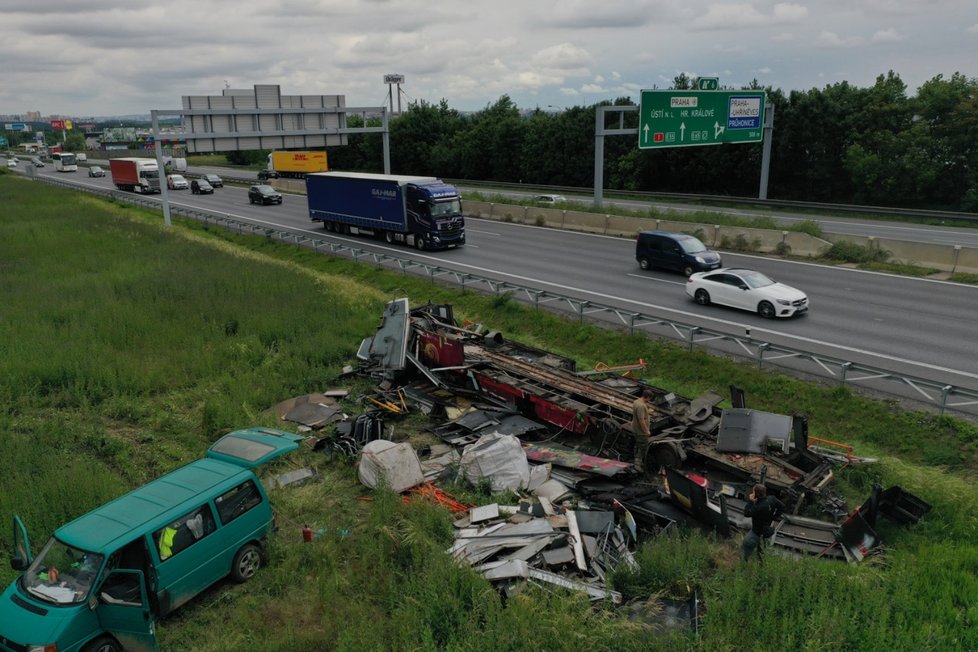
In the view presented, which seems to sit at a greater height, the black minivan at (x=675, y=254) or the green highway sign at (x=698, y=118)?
the green highway sign at (x=698, y=118)

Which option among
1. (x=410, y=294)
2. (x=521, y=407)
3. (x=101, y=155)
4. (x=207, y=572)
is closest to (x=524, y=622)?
(x=207, y=572)

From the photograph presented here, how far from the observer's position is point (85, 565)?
7949mm

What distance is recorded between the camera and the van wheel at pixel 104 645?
7.82 metres

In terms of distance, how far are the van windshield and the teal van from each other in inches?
0.5

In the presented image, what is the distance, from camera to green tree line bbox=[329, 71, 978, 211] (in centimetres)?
4366

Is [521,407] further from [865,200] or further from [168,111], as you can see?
[865,200]

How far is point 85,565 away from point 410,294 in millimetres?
18412

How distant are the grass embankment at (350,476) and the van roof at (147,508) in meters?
1.33

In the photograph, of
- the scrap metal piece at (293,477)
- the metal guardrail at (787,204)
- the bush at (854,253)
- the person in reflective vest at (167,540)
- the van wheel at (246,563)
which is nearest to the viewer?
the person in reflective vest at (167,540)

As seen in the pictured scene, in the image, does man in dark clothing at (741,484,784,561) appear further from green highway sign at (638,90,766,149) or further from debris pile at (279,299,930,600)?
green highway sign at (638,90,766,149)

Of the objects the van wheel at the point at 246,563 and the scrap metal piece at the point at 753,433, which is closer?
the van wheel at the point at 246,563

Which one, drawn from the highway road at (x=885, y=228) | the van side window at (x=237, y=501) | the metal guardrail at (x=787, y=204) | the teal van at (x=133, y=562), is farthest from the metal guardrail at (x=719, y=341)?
the metal guardrail at (x=787, y=204)

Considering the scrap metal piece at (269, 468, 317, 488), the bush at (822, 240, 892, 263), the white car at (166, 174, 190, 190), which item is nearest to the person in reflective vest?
the scrap metal piece at (269, 468, 317, 488)

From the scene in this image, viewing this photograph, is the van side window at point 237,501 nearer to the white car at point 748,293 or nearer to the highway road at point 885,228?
the white car at point 748,293
